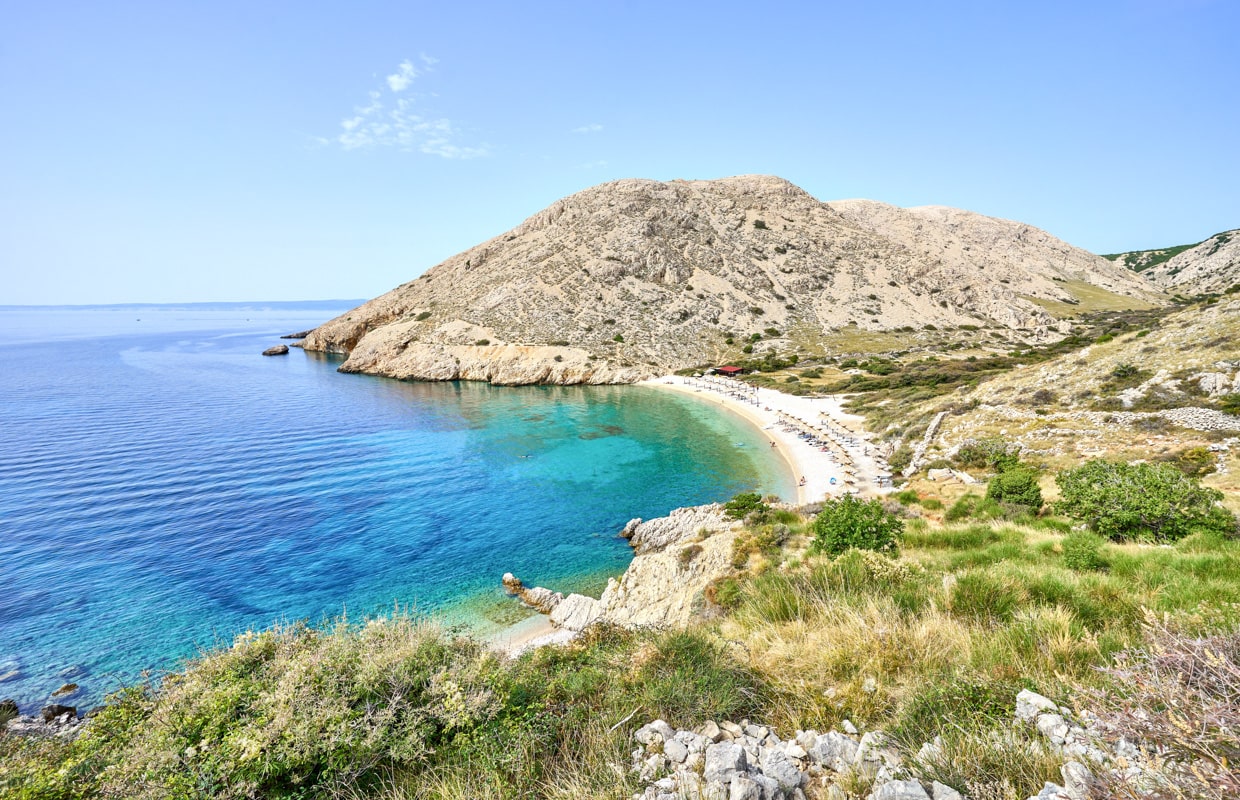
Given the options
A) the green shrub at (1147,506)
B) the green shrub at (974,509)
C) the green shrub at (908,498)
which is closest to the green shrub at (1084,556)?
the green shrub at (1147,506)

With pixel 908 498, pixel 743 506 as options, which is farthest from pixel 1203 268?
pixel 743 506

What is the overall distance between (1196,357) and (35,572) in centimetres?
5861

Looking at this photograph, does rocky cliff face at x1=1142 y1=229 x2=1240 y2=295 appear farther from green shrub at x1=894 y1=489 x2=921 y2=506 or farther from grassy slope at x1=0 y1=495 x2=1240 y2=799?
grassy slope at x1=0 y1=495 x2=1240 y2=799

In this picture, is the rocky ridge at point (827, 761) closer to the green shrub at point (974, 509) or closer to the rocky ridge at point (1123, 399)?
the green shrub at point (974, 509)

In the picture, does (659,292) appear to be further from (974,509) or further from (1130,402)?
(974,509)

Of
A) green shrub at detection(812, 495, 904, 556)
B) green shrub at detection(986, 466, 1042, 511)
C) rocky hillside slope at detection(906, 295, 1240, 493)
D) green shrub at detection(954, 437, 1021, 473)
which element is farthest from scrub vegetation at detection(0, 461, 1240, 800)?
green shrub at detection(954, 437, 1021, 473)

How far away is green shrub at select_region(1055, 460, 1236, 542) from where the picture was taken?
1177 cm

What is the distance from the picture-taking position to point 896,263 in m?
114

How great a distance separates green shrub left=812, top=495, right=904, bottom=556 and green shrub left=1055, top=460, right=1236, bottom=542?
4918mm

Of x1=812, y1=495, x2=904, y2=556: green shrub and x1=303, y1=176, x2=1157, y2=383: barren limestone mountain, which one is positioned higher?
x1=303, y1=176, x2=1157, y2=383: barren limestone mountain

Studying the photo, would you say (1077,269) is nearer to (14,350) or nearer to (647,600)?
(647,600)

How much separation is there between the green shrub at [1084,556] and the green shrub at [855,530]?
3.54 meters

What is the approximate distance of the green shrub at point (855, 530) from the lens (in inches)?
517

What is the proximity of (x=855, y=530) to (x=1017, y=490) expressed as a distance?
878 centimetres
